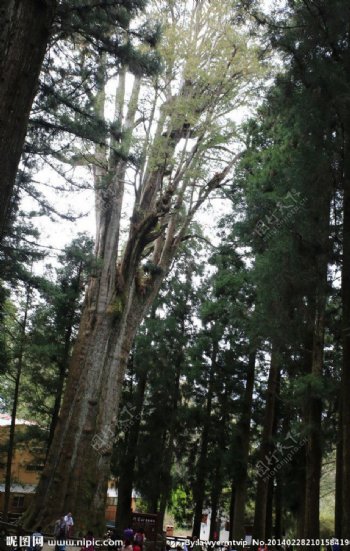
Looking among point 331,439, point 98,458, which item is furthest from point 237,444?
point 98,458

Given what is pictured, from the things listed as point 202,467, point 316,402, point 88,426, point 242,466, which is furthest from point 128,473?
point 316,402

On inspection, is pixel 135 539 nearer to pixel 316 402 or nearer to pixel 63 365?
pixel 316 402

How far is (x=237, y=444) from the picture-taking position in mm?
14289

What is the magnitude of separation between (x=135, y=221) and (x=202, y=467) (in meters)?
9.22

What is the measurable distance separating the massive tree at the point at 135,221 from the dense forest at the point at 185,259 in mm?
47

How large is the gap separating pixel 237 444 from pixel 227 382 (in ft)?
10.6

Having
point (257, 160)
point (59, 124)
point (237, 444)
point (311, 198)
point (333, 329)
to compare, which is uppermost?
point (257, 160)

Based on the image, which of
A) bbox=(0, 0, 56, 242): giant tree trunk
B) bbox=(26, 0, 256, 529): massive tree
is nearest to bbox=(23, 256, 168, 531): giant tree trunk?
bbox=(26, 0, 256, 529): massive tree

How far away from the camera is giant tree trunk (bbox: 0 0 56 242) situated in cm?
352

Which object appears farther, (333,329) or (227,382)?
(227,382)

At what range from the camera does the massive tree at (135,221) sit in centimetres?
1016

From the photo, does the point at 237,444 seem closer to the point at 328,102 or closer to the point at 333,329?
the point at 333,329

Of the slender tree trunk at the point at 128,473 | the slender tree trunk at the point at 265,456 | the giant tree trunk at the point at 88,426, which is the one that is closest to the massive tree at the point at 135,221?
the giant tree trunk at the point at 88,426

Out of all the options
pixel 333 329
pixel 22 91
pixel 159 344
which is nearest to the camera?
pixel 22 91
